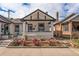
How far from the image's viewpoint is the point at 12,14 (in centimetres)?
2742

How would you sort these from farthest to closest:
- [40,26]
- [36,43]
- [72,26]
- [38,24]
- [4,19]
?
[4,19] → [72,26] → [40,26] → [38,24] → [36,43]

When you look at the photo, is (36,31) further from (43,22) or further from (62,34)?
(62,34)

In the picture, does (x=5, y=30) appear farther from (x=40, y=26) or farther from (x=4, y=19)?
(x=40, y=26)

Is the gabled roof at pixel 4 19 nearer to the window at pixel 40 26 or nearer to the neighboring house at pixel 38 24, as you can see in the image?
→ the neighboring house at pixel 38 24

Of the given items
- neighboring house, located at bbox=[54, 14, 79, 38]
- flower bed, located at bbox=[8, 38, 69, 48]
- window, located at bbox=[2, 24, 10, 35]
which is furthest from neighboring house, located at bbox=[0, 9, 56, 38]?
flower bed, located at bbox=[8, 38, 69, 48]

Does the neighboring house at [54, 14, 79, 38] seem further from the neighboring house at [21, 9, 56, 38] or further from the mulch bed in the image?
the mulch bed

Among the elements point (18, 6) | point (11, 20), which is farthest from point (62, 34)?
point (18, 6)

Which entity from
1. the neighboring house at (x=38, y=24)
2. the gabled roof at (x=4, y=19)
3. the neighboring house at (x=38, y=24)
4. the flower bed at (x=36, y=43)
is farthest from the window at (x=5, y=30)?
the flower bed at (x=36, y=43)

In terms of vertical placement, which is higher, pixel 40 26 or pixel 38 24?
pixel 38 24

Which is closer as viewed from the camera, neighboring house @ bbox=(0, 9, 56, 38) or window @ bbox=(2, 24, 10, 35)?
neighboring house @ bbox=(0, 9, 56, 38)

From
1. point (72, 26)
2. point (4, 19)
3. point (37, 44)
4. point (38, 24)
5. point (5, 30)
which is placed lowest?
point (37, 44)

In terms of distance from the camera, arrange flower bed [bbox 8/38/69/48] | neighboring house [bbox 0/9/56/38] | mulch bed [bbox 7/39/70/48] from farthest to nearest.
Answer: neighboring house [bbox 0/9/56/38]
flower bed [bbox 8/38/69/48]
mulch bed [bbox 7/39/70/48]

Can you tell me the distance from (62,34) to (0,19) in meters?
8.77

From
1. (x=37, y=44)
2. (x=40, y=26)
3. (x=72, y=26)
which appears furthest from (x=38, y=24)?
(x=37, y=44)
